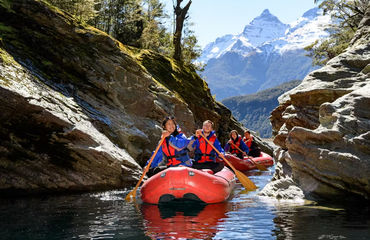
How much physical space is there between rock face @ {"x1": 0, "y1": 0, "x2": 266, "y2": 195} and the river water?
1.46 metres

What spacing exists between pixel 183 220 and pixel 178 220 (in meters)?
0.11

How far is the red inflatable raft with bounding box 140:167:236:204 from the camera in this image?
9328 millimetres

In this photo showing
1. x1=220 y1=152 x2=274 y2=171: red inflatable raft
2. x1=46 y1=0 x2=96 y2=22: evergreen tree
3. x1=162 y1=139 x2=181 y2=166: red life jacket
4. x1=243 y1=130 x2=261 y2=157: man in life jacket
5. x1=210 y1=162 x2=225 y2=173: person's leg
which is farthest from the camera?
x1=243 y1=130 x2=261 y2=157: man in life jacket

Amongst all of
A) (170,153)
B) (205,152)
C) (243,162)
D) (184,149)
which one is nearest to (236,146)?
(243,162)

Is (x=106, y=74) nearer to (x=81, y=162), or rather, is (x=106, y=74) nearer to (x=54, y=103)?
(x=54, y=103)

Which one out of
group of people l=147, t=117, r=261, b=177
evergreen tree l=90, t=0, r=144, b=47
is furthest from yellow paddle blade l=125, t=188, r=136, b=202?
evergreen tree l=90, t=0, r=144, b=47

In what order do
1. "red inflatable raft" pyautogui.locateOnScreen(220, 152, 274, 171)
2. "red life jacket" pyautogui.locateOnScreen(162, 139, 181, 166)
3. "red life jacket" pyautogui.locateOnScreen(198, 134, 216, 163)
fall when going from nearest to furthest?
"red life jacket" pyautogui.locateOnScreen(162, 139, 181, 166)
"red life jacket" pyautogui.locateOnScreen(198, 134, 216, 163)
"red inflatable raft" pyautogui.locateOnScreen(220, 152, 274, 171)

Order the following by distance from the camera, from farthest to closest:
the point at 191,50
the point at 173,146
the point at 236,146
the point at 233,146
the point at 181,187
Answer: the point at 191,50 < the point at 233,146 < the point at 236,146 < the point at 173,146 < the point at 181,187

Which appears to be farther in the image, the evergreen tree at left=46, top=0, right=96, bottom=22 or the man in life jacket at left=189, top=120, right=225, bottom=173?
the evergreen tree at left=46, top=0, right=96, bottom=22

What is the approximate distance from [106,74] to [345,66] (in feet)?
33.0

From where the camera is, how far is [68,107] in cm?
1306

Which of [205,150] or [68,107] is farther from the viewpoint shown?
[68,107]

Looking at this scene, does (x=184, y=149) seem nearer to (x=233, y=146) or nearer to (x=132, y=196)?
(x=132, y=196)

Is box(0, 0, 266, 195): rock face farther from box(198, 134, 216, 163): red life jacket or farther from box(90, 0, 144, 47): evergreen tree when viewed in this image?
box(90, 0, 144, 47): evergreen tree
